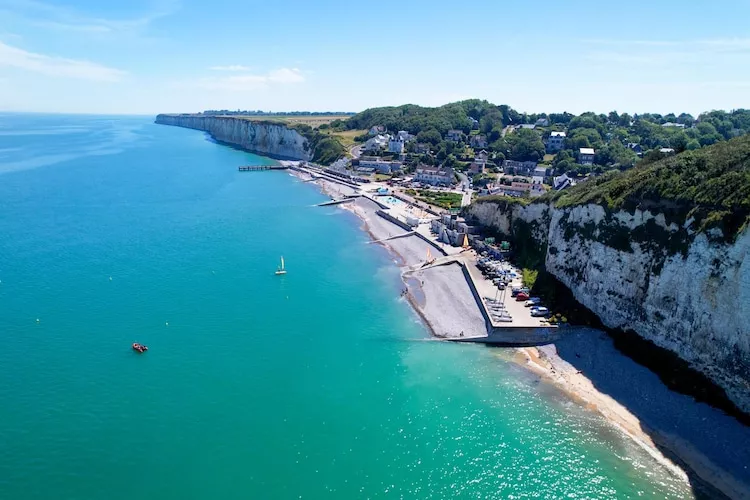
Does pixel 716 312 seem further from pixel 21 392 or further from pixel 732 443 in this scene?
pixel 21 392

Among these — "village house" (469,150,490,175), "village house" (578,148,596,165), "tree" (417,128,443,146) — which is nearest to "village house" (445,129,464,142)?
"tree" (417,128,443,146)

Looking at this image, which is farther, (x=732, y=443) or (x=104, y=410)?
(x=104, y=410)

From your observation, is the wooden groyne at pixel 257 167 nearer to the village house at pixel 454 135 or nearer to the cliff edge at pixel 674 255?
the village house at pixel 454 135

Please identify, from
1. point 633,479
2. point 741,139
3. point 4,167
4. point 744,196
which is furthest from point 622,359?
point 4,167

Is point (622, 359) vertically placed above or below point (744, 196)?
below

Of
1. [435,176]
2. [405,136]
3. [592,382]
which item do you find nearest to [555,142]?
[435,176]

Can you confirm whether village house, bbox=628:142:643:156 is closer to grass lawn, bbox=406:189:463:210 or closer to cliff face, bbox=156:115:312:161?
grass lawn, bbox=406:189:463:210
